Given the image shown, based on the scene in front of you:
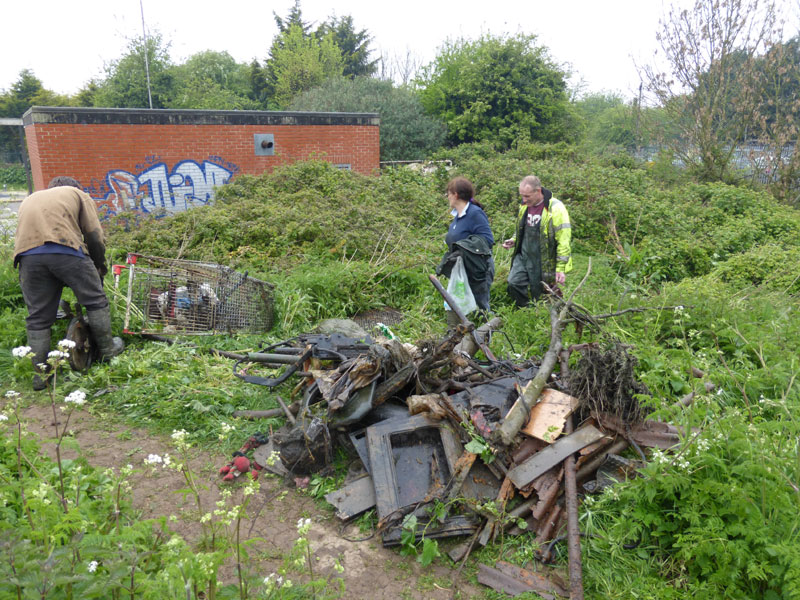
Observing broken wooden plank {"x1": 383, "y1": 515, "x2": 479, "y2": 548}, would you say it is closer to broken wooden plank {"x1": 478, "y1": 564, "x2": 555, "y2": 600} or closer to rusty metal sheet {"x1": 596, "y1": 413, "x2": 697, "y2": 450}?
broken wooden plank {"x1": 478, "y1": 564, "x2": 555, "y2": 600}

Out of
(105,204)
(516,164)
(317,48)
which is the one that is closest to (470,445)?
(516,164)

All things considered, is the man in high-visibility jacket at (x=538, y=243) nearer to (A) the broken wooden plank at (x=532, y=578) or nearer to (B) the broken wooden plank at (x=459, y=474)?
(B) the broken wooden plank at (x=459, y=474)

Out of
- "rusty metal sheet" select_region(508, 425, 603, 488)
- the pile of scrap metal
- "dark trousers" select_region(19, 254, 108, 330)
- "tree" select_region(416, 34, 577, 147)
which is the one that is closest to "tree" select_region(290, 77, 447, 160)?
"tree" select_region(416, 34, 577, 147)

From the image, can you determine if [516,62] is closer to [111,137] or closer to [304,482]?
[111,137]

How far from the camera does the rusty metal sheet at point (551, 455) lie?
11.7 feet

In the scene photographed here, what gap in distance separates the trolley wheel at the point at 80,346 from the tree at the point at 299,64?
31.7 metres

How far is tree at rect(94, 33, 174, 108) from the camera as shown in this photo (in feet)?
113

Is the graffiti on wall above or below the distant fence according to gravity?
below

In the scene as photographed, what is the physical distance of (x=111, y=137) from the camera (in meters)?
14.1

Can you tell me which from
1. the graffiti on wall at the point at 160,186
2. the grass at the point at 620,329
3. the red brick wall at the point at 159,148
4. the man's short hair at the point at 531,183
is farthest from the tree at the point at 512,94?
the man's short hair at the point at 531,183

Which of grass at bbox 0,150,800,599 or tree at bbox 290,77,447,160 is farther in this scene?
tree at bbox 290,77,447,160

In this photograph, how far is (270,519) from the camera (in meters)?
3.64

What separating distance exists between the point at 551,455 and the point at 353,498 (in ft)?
4.47

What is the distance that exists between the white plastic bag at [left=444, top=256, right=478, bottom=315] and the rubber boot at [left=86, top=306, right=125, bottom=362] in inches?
141
